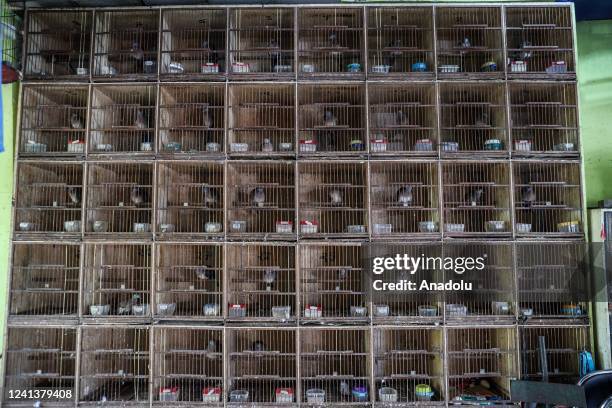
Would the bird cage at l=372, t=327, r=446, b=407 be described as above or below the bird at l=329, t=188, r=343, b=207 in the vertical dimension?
below

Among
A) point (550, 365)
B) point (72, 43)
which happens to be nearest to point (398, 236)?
point (550, 365)

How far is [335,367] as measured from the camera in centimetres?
543

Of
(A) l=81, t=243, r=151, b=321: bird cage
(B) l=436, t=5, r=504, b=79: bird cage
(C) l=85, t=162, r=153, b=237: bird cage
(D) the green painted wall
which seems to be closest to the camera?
(A) l=81, t=243, r=151, b=321: bird cage

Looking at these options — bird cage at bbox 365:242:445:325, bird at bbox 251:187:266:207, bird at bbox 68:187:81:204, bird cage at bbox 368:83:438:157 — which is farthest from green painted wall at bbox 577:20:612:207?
bird at bbox 68:187:81:204

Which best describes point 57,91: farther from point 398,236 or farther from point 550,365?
point 550,365

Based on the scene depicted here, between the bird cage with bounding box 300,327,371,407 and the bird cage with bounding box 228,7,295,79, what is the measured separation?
296cm

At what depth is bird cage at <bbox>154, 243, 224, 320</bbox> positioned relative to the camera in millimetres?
4965

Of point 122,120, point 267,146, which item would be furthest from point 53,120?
point 267,146

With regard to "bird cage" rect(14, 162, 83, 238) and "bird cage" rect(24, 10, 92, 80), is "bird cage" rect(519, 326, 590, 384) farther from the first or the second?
"bird cage" rect(24, 10, 92, 80)

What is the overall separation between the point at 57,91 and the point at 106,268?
2151 mm

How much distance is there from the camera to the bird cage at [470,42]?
5.05 m

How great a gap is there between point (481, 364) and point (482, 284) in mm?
1039

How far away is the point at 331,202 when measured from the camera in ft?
17.5

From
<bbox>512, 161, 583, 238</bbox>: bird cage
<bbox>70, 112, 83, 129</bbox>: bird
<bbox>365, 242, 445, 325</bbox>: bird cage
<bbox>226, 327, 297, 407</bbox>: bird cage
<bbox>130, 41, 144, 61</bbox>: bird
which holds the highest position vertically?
<bbox>130, 41, 144, 61</bbox>: bird
